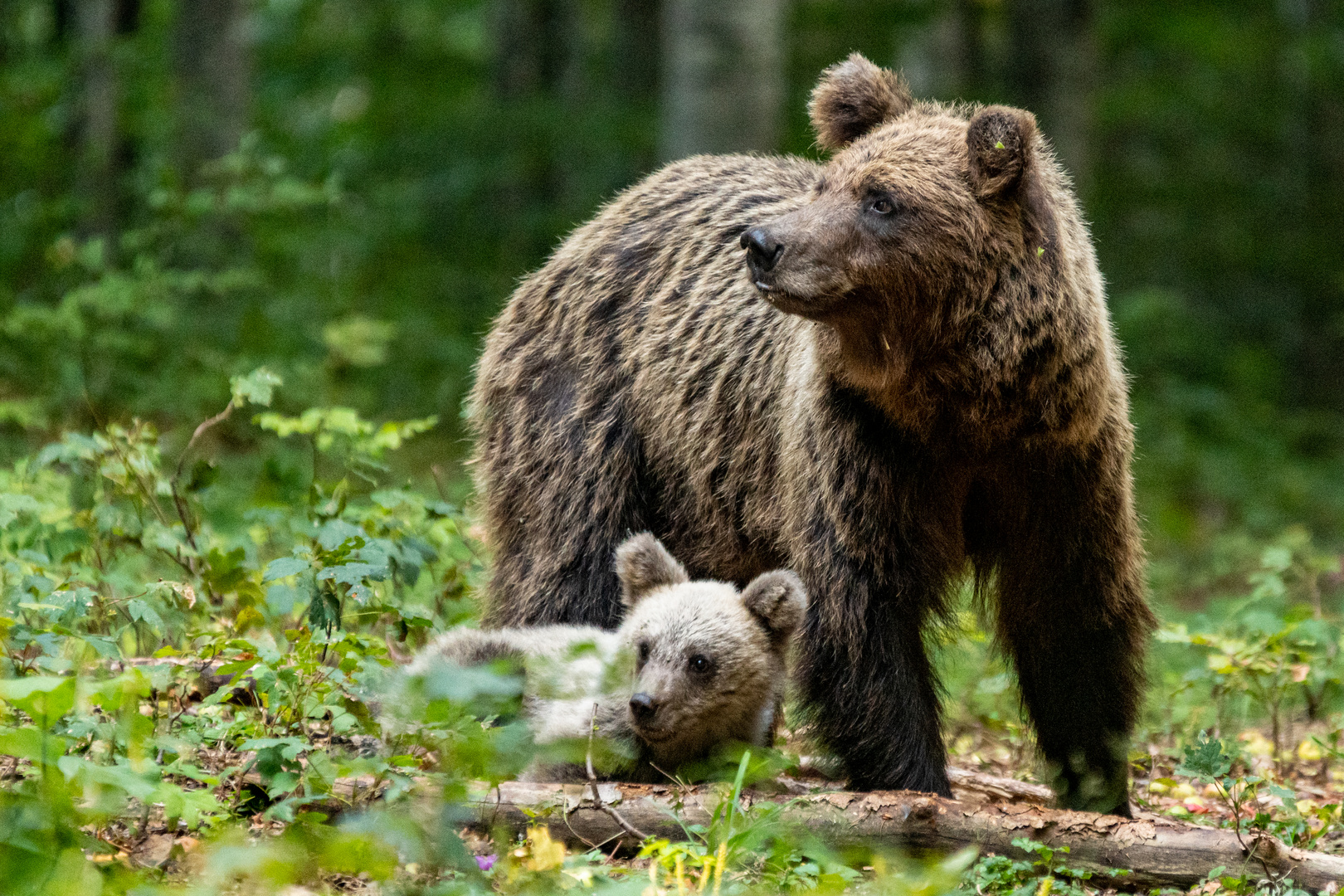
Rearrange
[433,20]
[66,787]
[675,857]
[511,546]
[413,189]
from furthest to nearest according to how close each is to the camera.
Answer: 1. [433,20]
2. [413,189]
3. [511,546]
4. [675,857]
5. [66,787]

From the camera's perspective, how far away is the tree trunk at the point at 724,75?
29.6 ft

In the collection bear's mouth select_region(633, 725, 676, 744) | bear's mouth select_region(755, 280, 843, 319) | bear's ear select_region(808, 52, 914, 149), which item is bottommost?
bear's mouth select_region(633, 725, 676, 744)

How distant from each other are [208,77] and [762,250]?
25.1 feet

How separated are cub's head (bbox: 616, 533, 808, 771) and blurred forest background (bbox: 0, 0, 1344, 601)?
4011 mm

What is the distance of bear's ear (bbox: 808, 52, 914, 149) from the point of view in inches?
191

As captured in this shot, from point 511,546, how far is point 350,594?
1.15 meters

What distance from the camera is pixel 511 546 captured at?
5777 mm

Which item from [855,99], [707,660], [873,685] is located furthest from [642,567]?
[855,99]

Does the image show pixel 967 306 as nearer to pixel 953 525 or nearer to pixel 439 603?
pixel 953 525

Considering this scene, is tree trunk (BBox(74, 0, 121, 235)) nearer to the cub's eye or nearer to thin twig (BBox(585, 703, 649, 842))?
the cub's eye

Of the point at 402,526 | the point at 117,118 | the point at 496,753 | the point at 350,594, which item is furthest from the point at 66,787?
the point at 117,118

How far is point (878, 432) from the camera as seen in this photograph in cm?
451

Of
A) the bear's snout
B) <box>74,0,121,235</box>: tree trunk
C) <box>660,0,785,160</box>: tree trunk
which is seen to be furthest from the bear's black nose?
<box>74,0,121,235</box>: tree trunk

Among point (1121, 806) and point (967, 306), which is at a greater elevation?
point (967, 306)
